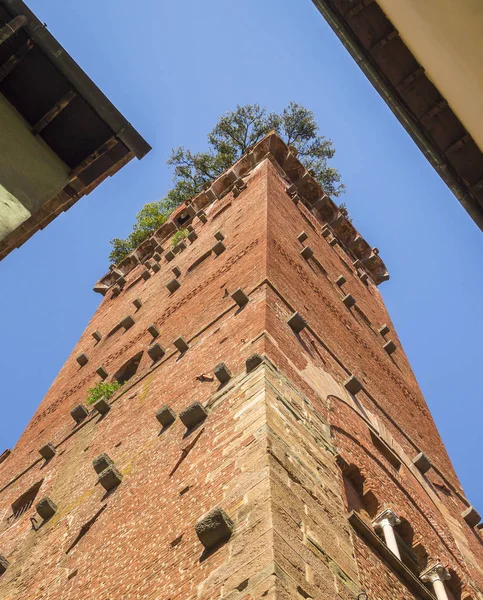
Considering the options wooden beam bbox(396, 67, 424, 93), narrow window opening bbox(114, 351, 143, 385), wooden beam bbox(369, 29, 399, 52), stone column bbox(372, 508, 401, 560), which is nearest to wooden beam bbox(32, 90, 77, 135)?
wooden beam bbox(369, 29, 399, 52)

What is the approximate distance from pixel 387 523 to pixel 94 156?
4.83 meters

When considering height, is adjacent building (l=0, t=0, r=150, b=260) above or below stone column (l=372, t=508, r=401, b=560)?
above

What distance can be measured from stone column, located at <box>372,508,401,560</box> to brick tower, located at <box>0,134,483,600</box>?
0.03 m

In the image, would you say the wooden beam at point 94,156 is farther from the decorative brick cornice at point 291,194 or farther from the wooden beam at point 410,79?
the decorative brick cornice at point 291,194

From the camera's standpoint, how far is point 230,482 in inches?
303

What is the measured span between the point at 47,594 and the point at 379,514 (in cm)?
336

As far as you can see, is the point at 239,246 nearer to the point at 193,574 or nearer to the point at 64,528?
the point at 64,528

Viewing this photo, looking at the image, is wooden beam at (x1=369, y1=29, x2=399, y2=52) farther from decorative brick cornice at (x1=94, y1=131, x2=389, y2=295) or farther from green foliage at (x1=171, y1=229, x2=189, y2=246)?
decorative brick cornice at (x1=94, y1=131, x2=389, y2=295)

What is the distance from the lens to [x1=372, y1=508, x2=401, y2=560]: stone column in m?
9.09

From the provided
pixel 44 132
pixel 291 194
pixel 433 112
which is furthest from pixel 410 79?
pixel 291 194

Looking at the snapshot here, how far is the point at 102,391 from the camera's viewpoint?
13305 mm

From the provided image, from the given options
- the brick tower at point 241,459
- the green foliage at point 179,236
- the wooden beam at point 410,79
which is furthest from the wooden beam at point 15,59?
the green foliage at point 179,236

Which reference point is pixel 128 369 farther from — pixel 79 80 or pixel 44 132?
pixel 79 80

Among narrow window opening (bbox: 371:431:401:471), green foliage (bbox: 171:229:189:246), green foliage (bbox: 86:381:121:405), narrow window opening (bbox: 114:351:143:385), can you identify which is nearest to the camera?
narrow window opening (bbox: 371:431:401:471)
